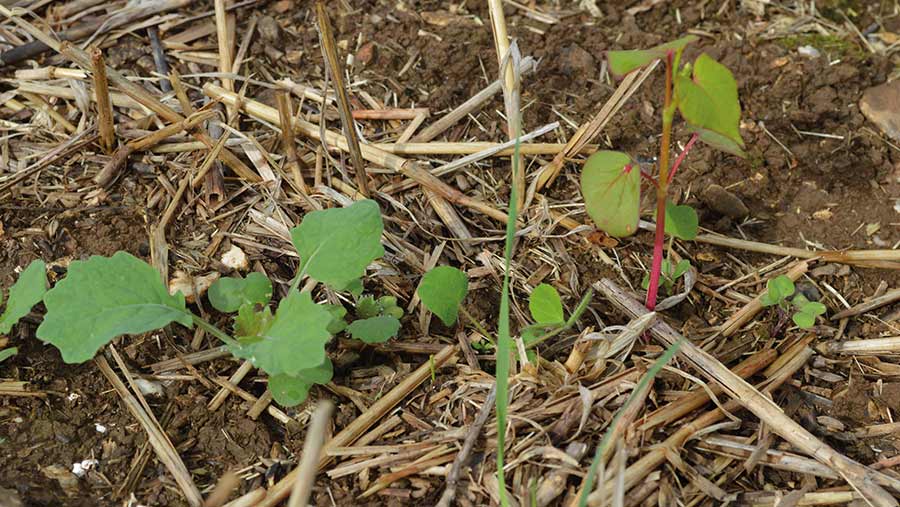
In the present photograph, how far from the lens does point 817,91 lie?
7.91ft

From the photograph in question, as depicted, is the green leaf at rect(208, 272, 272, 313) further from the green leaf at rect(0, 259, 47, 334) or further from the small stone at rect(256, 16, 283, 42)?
the small stone at rect(256, 16, 283, 42)

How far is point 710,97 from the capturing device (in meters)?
1.50

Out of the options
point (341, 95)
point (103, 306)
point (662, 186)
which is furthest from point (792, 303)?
point (103, 306)

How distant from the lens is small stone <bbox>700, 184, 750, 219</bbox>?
2.13 meters

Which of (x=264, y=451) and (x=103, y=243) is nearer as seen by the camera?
(x=264, y=451)

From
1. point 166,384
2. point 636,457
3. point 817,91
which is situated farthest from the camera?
point 817,91

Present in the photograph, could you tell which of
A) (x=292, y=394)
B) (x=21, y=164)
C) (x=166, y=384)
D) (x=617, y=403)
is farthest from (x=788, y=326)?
(x=21, y=164)

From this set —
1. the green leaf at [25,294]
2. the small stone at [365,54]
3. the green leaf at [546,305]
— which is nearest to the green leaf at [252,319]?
the green leaf at [25,294]

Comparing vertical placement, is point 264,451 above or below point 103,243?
below

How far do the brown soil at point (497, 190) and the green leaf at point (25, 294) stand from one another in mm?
135

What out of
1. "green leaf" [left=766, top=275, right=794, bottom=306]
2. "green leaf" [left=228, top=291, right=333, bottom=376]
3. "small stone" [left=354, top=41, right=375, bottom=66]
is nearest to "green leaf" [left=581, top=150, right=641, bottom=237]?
"green leaf" [left=766, top=275, right=794, bottom=306]

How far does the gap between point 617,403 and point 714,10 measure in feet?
4.84

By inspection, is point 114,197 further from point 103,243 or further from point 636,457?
point 636,457

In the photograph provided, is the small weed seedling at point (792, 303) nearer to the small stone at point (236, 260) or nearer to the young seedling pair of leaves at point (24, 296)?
the small stone at point (236, 260)
